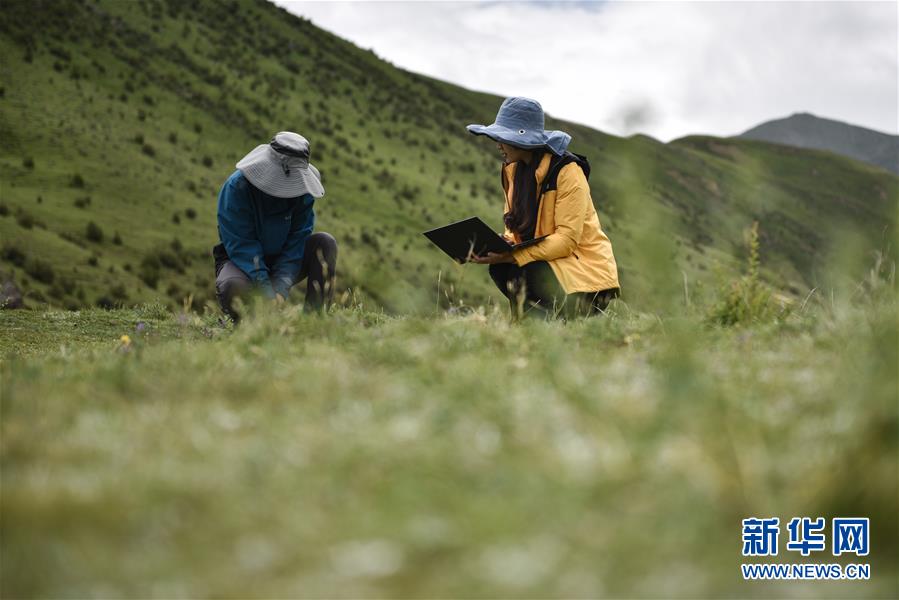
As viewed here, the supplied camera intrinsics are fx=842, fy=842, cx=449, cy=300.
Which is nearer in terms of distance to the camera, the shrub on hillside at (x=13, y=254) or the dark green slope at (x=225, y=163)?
the dark green slope at (x=225, y=163)

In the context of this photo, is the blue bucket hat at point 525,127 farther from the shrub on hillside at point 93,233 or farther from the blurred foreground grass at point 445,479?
the shrub on hillside at point 93,233

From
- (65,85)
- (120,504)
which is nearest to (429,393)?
(120,504)

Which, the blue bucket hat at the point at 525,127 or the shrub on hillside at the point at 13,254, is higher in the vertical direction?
the blue bucket hat at the point at 525,127

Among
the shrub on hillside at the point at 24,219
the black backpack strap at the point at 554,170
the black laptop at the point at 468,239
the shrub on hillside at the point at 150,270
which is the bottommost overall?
the shrub on hillside at the point at 150,270

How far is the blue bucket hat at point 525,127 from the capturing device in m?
6.90

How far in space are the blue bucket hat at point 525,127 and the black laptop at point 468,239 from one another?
0.76 metres

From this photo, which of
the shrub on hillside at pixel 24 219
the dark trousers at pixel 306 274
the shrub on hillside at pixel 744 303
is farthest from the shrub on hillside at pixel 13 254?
the shrub on hillside at pixel 744 303

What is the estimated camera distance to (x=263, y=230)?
25.1 feet

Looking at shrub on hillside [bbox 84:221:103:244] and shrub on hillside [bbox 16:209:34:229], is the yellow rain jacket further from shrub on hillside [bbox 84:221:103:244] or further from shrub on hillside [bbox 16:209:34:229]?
shrub on hillside [bbox 84:221:103:244]

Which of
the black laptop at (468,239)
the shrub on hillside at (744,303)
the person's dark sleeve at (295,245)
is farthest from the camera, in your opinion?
the person's dark sleeve at (295,245)

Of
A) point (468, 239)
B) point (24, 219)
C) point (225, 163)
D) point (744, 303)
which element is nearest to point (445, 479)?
point (744, 303)

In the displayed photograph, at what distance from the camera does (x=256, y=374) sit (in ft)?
11.9

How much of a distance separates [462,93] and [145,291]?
6479cm

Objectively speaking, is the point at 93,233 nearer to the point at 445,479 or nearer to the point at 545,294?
the point at 545,294
